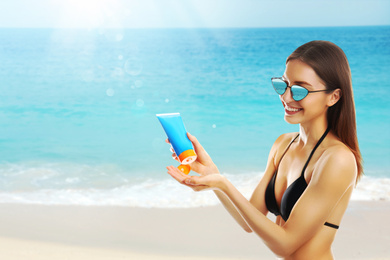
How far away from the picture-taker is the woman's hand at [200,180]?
4.96ft

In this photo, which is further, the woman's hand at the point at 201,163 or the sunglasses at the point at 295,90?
the woman's hand at the point at 201,163

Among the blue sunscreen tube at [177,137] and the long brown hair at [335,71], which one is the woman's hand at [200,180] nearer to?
the blue sunscreen tube at [177,137]

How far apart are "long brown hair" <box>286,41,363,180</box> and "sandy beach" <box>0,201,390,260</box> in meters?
3.44

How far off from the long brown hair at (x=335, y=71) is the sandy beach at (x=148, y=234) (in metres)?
3.44

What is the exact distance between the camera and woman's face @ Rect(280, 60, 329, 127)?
1.57 m

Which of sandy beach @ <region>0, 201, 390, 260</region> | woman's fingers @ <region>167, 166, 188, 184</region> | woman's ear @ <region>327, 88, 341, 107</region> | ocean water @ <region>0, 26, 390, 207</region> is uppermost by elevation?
ocean water @ <region>0, 26, 390, 207</region>

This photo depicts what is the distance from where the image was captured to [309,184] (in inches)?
61.6

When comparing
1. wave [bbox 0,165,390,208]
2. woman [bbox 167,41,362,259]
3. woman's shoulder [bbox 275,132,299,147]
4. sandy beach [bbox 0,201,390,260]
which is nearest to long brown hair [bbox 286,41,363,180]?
woman [bbox 167,41,362,259]

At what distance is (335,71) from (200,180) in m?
0.56

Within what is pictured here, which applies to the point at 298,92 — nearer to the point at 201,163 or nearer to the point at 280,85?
the point at 280,85

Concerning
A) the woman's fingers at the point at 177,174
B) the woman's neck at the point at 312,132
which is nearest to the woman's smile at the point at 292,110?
the woman's neck at the point at 312,132

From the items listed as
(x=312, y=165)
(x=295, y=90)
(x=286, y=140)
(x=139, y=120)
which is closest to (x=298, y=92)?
(x=295, y=90)

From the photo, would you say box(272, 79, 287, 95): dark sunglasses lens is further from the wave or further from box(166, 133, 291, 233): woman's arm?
the wave

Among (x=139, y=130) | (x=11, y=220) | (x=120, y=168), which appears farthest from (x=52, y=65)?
→ (x=11, y=220)
